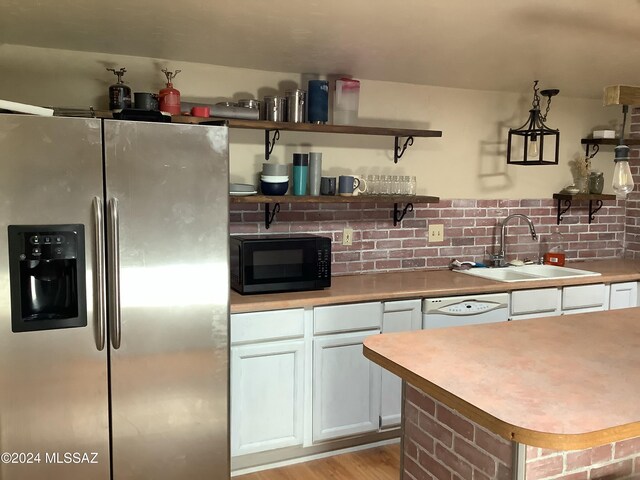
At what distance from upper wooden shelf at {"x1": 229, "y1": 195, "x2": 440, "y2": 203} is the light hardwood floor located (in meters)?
1.42

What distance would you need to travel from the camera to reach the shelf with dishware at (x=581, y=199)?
4.32 metres

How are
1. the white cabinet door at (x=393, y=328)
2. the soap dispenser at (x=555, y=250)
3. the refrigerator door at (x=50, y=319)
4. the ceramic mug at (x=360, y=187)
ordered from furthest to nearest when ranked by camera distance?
1. the soap dispenser at (x=555, y=250)
2. the ceramic mug at (x=360, y=187)
3. the white cabinet door at (x=393, y=328)
4. the refrigerator door at (x=50, y=319)

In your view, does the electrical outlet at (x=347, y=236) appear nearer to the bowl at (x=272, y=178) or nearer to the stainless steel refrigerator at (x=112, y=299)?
the bowl at (x=272, y=178)

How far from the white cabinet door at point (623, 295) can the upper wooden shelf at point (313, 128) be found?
160 cm

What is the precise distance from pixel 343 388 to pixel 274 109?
159 centimetres

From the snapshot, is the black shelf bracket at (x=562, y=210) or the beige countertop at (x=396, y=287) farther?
the black shelf bracket at (x=562, y=210)

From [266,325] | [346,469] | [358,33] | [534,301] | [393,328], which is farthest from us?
[534,301]

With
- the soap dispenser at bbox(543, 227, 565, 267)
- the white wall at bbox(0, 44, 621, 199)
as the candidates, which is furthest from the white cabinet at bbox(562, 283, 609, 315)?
the white wall at bbox(0, 44, 621, 199)

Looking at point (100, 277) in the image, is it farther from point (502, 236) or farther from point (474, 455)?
point (502, 236)

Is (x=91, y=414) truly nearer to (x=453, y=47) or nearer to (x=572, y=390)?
(x=572, y=390)

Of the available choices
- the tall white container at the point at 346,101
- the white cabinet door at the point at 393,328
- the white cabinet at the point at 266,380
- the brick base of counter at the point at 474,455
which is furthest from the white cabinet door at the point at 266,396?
the tall white container at the point at 346,101

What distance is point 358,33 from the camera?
2.64m

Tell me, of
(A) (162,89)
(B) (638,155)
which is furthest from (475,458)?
(B) (638,155)

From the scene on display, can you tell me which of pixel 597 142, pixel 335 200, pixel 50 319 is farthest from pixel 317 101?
pixel 597 142
